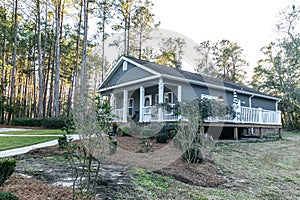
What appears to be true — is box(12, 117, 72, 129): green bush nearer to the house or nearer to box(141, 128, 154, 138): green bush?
the house

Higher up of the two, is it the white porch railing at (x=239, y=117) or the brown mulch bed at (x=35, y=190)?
the white porch railing at (x=239, y=117)

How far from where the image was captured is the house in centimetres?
1136

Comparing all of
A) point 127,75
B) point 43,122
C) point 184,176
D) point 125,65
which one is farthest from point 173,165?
point 43,122

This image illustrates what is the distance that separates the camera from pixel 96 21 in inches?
843

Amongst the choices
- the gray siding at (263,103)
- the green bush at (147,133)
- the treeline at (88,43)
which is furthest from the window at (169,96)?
the treeline at (88,43)

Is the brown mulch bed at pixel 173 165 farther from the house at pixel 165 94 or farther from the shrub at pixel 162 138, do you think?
the house at pixel 165 94

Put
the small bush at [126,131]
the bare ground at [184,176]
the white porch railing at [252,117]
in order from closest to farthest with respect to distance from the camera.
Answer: the bare ground at [184,176] < the small bush at [126,131] < the white porch railing at [252,117]

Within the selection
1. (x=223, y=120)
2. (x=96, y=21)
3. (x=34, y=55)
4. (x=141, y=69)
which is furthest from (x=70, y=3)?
(x=223, y=120)

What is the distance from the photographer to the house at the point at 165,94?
37.3 ft

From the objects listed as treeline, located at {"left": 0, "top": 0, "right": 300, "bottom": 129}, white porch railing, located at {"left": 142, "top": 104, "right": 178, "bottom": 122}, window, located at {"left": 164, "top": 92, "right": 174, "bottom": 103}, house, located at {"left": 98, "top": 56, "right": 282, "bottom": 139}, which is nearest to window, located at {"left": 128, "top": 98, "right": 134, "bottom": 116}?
house, located at {"left": 98, "top": 56, "right": 282, "bottom": 139}

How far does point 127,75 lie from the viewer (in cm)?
1447

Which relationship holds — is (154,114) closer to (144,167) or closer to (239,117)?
(239,117)

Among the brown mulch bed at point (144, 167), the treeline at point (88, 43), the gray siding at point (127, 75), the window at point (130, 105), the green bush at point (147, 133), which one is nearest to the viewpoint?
the brown mulch bed at point (144, 167)

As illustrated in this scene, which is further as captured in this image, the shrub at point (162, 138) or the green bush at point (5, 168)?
the shrub at point (162, 138)
